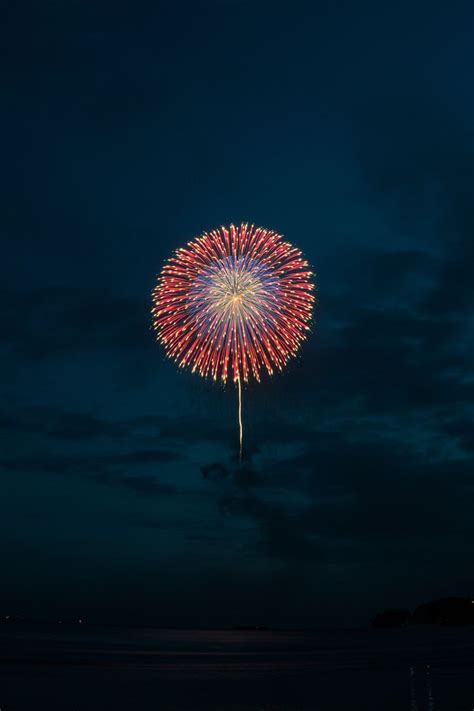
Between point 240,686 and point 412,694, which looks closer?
point 412,694

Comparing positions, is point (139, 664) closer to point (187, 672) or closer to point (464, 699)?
point (187, 672)

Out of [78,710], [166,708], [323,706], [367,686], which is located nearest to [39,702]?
[78,710]

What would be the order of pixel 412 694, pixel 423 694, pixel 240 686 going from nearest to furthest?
pixel 423 694
pixel 412 694
pixel 240 686

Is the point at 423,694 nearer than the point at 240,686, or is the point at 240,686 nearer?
the point at 423,694

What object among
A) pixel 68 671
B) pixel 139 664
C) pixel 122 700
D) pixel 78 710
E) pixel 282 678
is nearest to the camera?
pixel 78 710

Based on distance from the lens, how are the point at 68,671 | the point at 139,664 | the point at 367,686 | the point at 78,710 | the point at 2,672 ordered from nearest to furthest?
the point at 78,710 < the point at 367,686 < the point at 2,672 < the point at 68,671 < the point at 139,664

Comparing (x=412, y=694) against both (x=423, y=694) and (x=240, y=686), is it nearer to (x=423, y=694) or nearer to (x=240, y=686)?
(x=423, y=694)

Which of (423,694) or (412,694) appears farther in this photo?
(412,694)

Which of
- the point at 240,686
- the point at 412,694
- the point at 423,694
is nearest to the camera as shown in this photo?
the point at 423,694

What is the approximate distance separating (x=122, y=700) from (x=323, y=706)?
7.51 metres

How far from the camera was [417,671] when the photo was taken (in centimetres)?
3984

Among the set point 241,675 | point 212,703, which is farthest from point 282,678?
point 212,703

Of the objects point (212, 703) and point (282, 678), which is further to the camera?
point (282, 678)

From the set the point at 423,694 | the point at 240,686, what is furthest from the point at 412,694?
the point at 240,686
